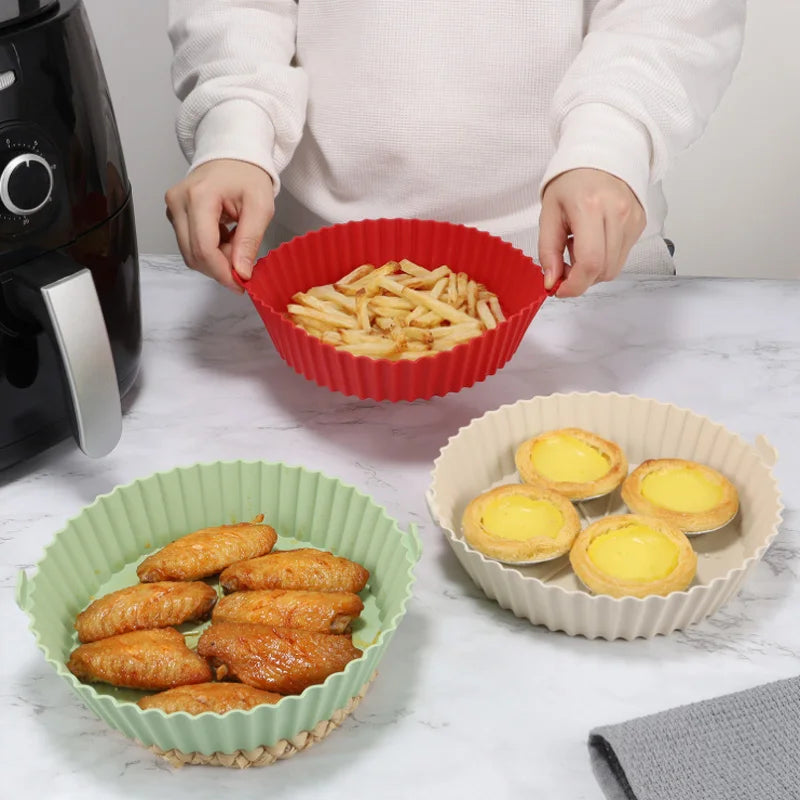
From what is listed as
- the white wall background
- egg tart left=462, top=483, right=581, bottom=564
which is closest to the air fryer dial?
egg tart left=462, top=483, right=581, bottom=564

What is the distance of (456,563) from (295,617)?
19cm

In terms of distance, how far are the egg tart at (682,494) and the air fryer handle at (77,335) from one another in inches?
17.9

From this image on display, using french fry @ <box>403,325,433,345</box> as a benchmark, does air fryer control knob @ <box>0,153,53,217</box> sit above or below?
above

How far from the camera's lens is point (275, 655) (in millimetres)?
688

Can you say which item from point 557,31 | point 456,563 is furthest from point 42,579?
point 557,31

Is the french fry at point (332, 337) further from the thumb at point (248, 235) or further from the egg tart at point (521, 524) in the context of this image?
the egg tart at point (521, 524)

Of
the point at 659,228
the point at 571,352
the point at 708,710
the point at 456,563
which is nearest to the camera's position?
the point at 708,710

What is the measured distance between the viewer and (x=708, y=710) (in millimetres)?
695

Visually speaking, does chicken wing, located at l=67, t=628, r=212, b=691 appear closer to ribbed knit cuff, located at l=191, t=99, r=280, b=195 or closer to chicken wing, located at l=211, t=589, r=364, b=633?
chicken wing, located at l=211, t=589, r=364, b=633

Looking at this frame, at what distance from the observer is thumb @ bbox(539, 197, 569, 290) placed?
103 cm

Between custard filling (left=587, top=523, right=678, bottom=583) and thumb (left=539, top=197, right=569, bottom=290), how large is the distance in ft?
0.97

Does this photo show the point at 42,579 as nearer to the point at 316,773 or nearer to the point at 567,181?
the point at 316,773

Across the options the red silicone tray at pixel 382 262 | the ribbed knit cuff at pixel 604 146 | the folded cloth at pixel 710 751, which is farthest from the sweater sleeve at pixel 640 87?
the folded cloth at pixel 710 751

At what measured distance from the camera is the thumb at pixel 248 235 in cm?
105
